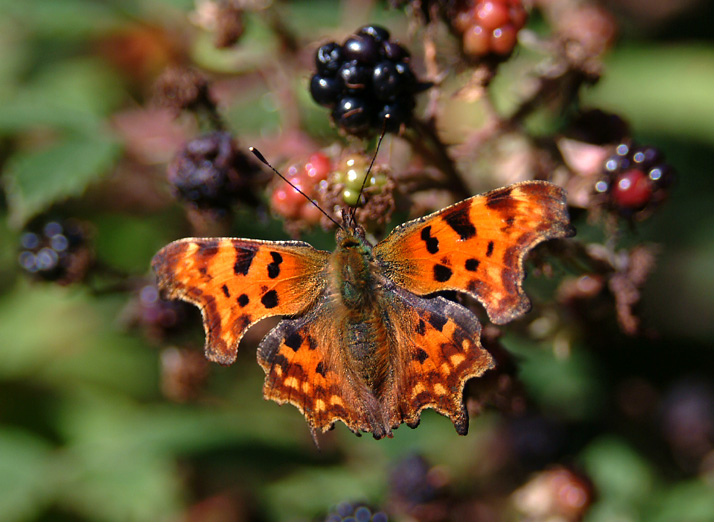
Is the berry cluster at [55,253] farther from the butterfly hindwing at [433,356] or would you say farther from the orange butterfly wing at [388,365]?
the butterfly hindwing at [433,356]

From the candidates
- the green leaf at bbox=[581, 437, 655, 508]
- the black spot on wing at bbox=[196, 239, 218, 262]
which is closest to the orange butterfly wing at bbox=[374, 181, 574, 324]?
the black spot on wing at bbox=[196, 239, 218, 262]

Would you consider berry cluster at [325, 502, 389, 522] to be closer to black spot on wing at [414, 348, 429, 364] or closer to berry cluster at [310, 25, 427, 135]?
black spot on wing at [414, 348, 429, 364]

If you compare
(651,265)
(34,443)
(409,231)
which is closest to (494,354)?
(409,231)

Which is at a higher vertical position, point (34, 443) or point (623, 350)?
point (623, 350)

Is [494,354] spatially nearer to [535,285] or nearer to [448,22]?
[535,285]

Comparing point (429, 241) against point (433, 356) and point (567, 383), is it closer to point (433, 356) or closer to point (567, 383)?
point (433, 356)

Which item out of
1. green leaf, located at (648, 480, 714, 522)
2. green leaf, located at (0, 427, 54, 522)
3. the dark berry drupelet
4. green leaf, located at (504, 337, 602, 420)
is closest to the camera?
the dark berry drupelet

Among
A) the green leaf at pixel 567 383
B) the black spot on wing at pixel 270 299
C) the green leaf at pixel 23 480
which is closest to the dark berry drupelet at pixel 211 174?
the black spot on wing at pixel 270 299
